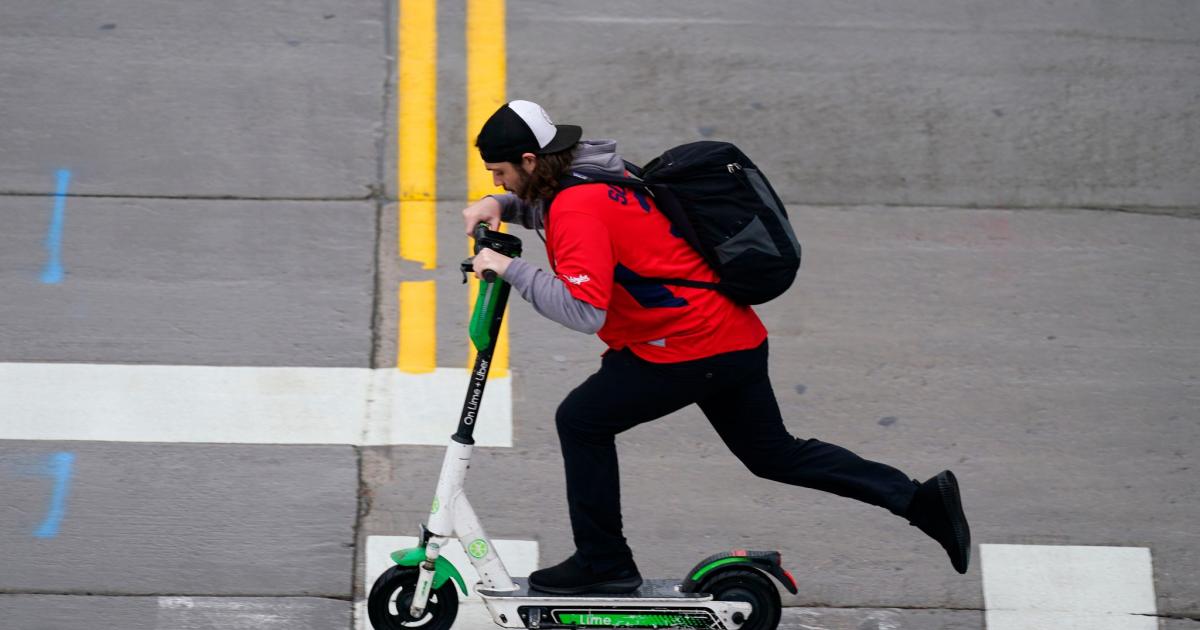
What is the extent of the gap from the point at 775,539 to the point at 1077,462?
1342 mm

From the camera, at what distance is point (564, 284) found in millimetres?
4043

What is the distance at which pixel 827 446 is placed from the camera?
4.61m

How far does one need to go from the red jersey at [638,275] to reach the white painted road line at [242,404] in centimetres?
161

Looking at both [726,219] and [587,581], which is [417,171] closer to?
[587,581]

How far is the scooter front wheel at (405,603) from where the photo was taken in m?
4.58

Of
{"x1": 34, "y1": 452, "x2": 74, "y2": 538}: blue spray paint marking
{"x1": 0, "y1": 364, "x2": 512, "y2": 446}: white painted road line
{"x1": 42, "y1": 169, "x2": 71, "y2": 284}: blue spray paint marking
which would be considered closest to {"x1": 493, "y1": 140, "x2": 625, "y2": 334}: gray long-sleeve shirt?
{"x1": 0, "y1": 364, "x2": 512, "y2": 446}: white painted road line

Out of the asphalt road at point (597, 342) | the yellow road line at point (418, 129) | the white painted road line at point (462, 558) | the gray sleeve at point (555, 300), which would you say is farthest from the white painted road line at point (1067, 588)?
the yellow road line at point (418, 129)

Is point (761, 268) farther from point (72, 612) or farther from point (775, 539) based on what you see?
point (72, 612)

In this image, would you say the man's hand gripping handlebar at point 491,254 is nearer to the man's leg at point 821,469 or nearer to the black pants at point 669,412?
the black pants at point 669,412

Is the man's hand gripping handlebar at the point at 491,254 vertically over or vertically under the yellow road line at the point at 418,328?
under

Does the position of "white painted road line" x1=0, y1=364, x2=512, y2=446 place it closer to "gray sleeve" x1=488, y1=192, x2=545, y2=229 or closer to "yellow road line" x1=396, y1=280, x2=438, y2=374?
"yellow road line" x1=396, y1=280, x2=438, y2=374

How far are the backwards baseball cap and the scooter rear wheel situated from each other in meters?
1.52

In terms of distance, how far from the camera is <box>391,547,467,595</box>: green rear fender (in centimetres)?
452

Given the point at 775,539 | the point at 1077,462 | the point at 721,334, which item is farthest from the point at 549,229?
the point at 1077,462
